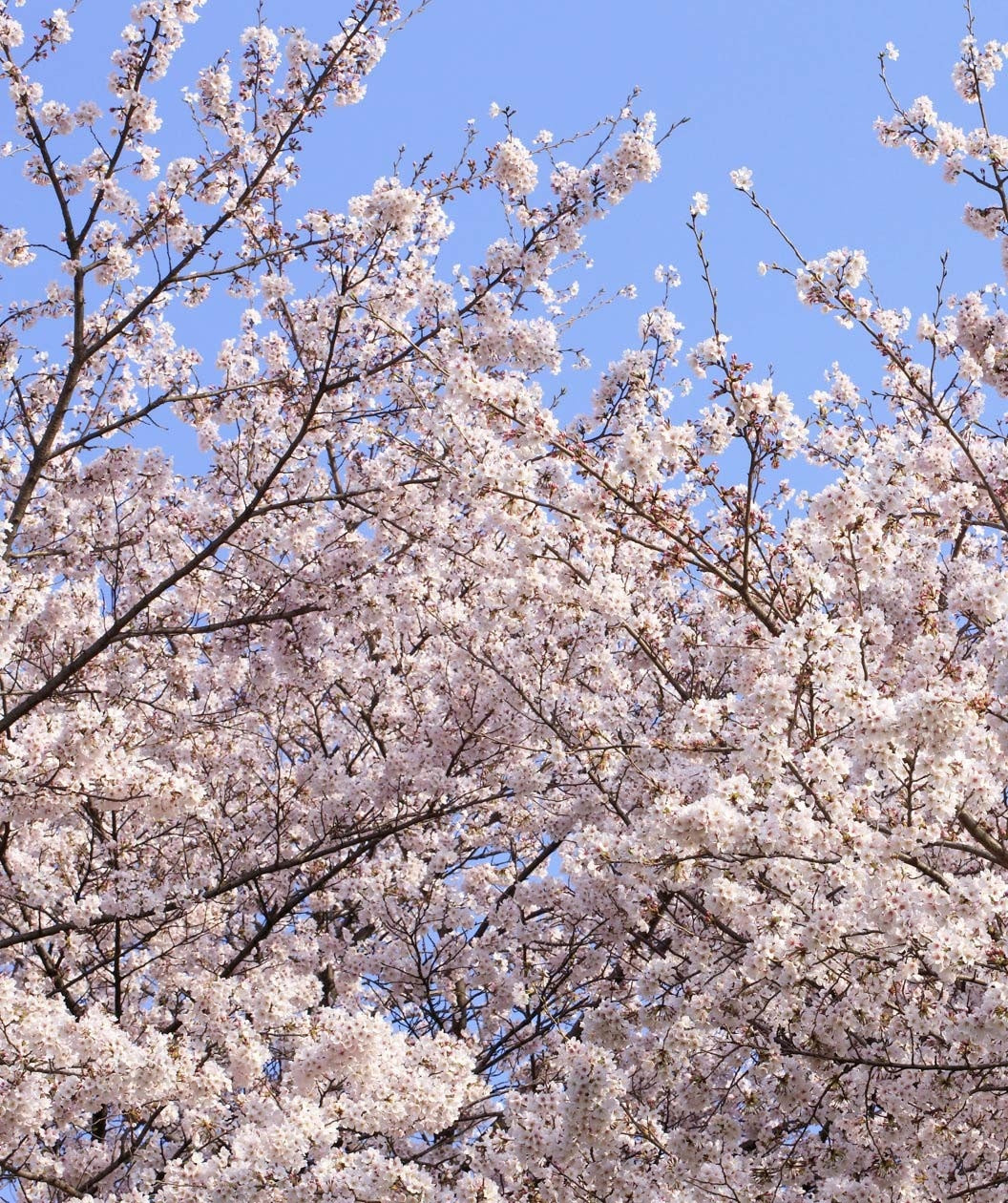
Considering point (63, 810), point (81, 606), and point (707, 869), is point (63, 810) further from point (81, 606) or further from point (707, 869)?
point (707, 869)

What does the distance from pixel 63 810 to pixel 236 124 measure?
231 inches

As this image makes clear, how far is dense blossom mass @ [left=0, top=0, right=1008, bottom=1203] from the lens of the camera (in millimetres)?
6074

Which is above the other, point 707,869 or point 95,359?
point 95,359

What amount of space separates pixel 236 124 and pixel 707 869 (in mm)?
7444

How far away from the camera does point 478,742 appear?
9875 millimetres

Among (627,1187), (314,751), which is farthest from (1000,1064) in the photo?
(314,751)

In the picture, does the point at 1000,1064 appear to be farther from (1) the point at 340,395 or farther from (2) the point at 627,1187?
(1) the point at 340,395

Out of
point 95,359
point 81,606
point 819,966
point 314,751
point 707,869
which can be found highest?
point 95,359

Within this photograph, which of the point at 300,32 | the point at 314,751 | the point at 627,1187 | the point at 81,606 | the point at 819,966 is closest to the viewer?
the point at 819,966

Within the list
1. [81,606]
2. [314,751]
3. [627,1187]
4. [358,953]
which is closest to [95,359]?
[81,606]

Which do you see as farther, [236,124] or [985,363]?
[236,124]

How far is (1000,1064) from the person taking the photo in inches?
213

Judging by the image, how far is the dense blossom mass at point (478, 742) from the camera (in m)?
6.07

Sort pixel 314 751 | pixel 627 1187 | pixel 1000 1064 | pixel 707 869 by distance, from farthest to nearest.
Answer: pixel 314 751 < pixel 627 1187 < pixel 707 869 < pixel 1000 1064
